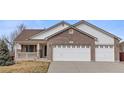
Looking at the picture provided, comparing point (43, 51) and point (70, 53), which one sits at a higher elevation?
point (43, 51)

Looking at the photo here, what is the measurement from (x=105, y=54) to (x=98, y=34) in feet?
10.9

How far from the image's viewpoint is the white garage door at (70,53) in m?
24.8

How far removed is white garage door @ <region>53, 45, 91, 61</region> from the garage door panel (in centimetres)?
124

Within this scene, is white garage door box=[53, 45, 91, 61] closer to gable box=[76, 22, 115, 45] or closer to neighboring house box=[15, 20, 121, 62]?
neighboring house box=[15, 20, 121, 62]

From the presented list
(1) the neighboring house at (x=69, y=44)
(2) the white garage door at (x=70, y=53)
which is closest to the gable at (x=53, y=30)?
(1) the neighboring house at (x=69, y=44)

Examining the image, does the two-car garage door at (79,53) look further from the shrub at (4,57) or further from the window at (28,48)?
the shrub at (4,57)

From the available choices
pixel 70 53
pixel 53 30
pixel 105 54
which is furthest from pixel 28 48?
pixel 105 54

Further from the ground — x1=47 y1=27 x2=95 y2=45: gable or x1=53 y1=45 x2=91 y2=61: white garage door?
x1=47 y1=27 x2=95 y2=45: gable

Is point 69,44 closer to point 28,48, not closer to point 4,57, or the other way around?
point 28,48

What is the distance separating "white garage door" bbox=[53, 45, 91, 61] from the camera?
24.8m

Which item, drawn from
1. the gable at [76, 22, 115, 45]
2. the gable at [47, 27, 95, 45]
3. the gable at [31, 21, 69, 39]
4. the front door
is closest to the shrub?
the front door

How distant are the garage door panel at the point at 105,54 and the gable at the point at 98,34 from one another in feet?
3.73

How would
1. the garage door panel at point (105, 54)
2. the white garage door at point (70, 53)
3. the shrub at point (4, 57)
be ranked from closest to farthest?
the shrub at point (4, 57)
the white garage door at point (70, 53)
the garage door panel at point (105, 54)

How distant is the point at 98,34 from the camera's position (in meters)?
28.0
